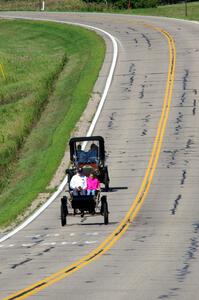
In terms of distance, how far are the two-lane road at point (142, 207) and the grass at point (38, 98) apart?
165 centimetres

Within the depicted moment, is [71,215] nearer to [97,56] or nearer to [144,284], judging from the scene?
[144,284]

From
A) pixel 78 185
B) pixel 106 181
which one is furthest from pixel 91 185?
pixel 106 181

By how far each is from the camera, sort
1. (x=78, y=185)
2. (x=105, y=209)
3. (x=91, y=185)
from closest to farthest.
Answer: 1. (x=105, y=209)
2. (x=78, y=185)
3. (x=91, y=185)

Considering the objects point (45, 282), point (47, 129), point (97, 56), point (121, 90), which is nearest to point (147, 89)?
point (121, 90)

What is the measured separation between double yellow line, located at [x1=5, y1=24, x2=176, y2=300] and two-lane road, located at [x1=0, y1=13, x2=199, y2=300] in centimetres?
6

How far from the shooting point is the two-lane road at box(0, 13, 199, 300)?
68.9ft

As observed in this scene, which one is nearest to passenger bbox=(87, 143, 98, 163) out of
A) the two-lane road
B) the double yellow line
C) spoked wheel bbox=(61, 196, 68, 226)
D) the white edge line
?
the two-lane road

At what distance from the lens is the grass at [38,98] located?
46.0 m

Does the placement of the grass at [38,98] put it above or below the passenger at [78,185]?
below

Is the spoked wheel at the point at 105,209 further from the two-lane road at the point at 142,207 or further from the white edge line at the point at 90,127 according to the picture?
the white edge line at the point at 90,127

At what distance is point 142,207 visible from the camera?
36.4 meters


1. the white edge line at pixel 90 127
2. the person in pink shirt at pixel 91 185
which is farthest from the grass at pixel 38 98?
the person in pink shirt at pixel 91 185

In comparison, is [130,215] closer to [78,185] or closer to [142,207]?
[142,207]

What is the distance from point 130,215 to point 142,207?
172 cm
